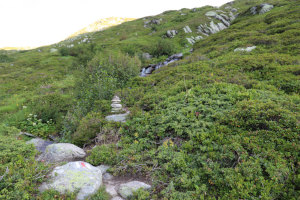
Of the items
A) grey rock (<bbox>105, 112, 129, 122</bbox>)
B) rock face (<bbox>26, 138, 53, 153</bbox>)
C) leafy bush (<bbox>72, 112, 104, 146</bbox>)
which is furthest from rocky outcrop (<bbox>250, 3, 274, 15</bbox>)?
rock face (<bbox>26, 138, 53, 153</bbox>)

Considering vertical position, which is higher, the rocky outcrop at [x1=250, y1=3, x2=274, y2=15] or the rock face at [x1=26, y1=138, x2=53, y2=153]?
the rocky outcrop at [x1=250, y1=3, x2=274, y2=15]

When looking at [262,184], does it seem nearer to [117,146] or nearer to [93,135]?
[117,146]

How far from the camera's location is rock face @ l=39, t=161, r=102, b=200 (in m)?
3.96

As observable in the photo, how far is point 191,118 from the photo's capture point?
20.6ft

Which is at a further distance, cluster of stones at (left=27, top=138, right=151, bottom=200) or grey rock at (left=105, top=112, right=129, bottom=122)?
grey rock at (left=105, top=112, right=129, bottom=122)

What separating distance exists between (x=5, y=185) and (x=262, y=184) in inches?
230

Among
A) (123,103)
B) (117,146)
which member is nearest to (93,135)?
(117,146)

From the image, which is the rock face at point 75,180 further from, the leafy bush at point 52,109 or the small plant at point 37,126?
the leafy bush at point 52,109

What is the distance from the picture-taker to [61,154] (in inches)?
220

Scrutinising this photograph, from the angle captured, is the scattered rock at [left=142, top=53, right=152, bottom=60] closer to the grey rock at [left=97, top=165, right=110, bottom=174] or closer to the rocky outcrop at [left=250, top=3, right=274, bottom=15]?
the rocky outcrop at [left=250, top=3, right=274, bottom=15]

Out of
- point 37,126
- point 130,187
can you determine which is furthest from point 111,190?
point 37,126

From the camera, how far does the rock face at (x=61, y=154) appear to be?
542 cm

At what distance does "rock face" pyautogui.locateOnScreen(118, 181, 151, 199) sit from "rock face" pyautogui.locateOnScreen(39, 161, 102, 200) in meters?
0.64

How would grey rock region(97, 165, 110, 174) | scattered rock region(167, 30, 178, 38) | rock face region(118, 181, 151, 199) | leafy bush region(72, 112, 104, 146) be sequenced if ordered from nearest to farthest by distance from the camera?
1. rock face region(118, 181, 151, 199)
2. grey rock region(97, 165, 110, 174)
3. leafy bush region(72, 112, 104, 146)
4. scattered rock region(167, 30, 178, 38)
